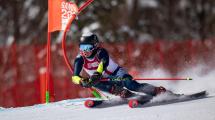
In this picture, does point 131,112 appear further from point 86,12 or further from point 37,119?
point 86,12

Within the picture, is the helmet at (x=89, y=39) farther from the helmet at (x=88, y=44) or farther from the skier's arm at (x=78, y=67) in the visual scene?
the skier's arm at (x=78, y=67)

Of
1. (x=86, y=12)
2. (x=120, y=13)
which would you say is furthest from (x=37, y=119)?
(x=120, y=13)

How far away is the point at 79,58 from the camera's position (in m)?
8.73

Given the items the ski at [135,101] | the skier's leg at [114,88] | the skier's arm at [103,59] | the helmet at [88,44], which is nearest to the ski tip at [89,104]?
the ski at [135,101]

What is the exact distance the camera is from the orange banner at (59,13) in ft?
32.4

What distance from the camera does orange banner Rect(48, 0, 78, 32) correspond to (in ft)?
32.4

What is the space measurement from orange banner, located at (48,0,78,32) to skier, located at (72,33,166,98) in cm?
132

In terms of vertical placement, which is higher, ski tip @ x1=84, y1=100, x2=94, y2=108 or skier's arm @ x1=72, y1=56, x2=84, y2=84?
skier's arm @ x1=72, y1=56, x2=84, y2=84

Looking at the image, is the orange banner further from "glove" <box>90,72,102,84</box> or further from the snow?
"glove" <box>90,72,102,84</box>

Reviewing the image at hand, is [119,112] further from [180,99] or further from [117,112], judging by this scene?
[180,99]

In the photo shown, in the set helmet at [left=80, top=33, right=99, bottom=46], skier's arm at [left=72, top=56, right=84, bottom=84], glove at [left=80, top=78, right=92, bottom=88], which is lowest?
glove at [left=80, top=78, right=92, bottom=88]

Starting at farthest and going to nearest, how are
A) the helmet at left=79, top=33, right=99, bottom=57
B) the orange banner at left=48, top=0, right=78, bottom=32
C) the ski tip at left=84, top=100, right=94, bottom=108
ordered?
the orange banner at left=48, top=0, right=78, bottom=32
the helmet at left=79, top=33, right=99, bottom=57
the ski tip at left=84, top=100, right=94, bottom=108

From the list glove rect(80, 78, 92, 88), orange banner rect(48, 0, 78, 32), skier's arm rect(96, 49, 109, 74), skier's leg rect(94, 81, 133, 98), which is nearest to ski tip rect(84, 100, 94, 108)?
glove rect(80, 78, 92, 88)

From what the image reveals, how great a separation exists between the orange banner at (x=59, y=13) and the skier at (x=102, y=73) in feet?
4.34
